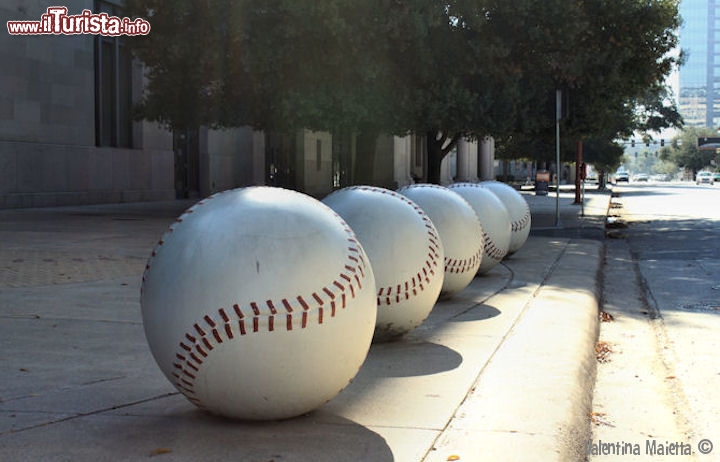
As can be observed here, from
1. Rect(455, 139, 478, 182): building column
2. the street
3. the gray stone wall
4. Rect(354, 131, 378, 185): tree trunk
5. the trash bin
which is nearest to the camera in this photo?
the street

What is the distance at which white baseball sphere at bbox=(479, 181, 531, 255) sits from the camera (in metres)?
13.2

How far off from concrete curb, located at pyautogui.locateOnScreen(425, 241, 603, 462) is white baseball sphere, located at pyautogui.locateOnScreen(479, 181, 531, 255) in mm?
4225

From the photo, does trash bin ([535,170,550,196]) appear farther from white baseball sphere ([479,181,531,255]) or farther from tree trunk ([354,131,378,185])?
white baseball sphere ([479,181,531,255])

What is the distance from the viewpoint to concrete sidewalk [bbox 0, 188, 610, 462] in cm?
425

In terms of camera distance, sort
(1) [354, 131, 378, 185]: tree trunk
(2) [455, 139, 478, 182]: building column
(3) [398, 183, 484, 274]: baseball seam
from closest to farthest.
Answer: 1. (3) [398, 183, 484, 274]: baseball seam
2. (1) [354, 131, 378, 185]: tree trunk
3. (2) [455, 139, 478, 182]: building column

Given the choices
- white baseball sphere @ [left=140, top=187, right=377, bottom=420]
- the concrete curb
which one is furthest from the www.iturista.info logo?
white baseball sphere @ [left=140, top=187, right=377, bottom=420]

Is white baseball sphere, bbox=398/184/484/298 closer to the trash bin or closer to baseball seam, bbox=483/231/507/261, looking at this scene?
baseball seam, bbox=483/231/507/261

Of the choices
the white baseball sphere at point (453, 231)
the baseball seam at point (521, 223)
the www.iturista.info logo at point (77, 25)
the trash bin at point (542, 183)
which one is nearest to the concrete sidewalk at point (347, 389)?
the white baseball sphere at point (453, 231)

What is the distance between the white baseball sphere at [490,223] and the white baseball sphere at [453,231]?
5.62 feet

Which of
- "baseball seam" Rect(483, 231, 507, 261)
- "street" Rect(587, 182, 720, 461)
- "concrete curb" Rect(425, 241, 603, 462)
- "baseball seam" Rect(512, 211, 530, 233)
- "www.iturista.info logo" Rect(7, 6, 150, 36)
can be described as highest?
"www.iturista.info logo" Rect(7, 6, 150, 36)

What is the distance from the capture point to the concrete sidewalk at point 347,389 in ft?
14.0

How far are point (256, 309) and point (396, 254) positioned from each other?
2674 millimetres

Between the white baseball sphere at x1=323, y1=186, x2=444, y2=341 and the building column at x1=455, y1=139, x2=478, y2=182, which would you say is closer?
the white baseball sphere at x1=323, y1=186, x2=444, y2=341

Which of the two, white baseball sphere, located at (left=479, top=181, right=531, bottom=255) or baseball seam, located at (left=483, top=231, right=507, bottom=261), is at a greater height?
white baseball sphere, located at (left=479, top=181, right=531, bottom=255)
